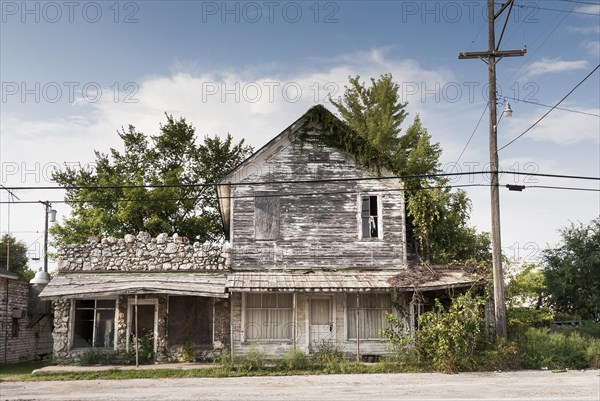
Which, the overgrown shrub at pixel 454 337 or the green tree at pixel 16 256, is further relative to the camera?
the green tree at pixel 16 256

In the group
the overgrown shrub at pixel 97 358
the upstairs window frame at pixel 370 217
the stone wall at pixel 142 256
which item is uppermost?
the upstairs window frame at pixel 370 217

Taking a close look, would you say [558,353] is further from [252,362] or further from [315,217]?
[252,362]

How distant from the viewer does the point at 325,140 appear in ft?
70.0

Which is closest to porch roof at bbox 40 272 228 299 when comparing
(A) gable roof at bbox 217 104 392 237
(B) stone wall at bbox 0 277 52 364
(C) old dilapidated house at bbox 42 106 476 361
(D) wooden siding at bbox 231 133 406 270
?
(C) old dilapidated house at bbox 42 106 476 361

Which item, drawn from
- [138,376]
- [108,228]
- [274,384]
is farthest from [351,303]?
[108,228]

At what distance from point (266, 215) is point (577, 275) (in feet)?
56.5

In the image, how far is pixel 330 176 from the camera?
69.3 feet

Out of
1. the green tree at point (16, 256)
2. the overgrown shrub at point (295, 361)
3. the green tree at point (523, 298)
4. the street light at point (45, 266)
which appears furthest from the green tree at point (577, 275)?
the green tree at point (16, 256)

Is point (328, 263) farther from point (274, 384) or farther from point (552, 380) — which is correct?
point (552, 380)

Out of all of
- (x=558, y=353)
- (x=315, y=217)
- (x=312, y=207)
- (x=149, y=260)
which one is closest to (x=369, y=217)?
(x=315, y=217)

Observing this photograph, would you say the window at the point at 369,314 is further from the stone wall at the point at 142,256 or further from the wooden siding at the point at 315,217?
the stone wall at the point at 142,256

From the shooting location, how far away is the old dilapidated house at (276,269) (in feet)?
63.7

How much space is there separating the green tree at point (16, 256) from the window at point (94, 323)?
31.9m

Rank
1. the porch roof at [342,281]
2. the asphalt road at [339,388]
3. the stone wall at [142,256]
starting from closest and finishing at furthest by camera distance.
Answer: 1. the asphalt road at [339,388]
2. the porch roof at [342,281]
3. the stone wall at [142,256]
